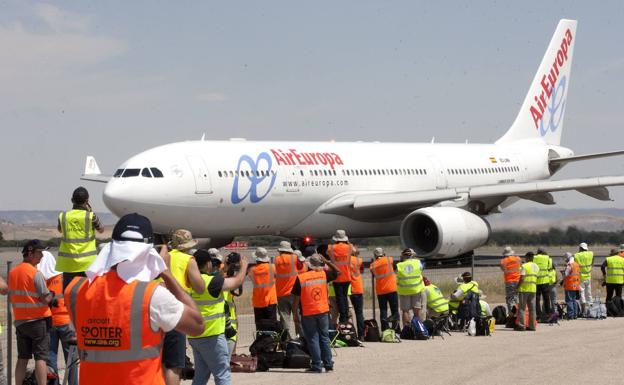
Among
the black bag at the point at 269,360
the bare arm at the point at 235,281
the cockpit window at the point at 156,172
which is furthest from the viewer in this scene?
the cockpit window at the point at 156,172

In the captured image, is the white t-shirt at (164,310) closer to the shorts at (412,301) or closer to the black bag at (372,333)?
the black bag at (372,333)

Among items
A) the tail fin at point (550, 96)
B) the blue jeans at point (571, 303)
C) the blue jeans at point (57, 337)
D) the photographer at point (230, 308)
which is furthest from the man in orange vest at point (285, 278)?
the tail fin at point (550, 96)

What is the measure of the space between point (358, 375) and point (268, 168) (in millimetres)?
14290

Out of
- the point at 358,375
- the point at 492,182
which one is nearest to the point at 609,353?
the point at 358,375

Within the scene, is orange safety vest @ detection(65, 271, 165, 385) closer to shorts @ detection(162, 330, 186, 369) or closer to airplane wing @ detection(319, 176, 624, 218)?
shorts @ detection(162, 330, 186, 369)

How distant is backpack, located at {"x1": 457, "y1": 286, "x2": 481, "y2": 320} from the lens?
15.5 metres

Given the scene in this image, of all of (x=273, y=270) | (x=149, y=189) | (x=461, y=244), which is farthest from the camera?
(x=461, y=244)

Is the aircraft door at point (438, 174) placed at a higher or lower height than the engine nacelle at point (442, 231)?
higher

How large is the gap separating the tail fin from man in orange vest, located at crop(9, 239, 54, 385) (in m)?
30.1

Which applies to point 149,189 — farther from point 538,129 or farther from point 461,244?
point 538,129

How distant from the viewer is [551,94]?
132 ft

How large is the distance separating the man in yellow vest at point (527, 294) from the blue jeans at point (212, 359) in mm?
8159

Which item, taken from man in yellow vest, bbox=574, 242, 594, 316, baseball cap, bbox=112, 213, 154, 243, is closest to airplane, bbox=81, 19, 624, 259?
man in yellow vest, bbox=574, 242, 594, 316

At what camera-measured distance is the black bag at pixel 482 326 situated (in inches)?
592
